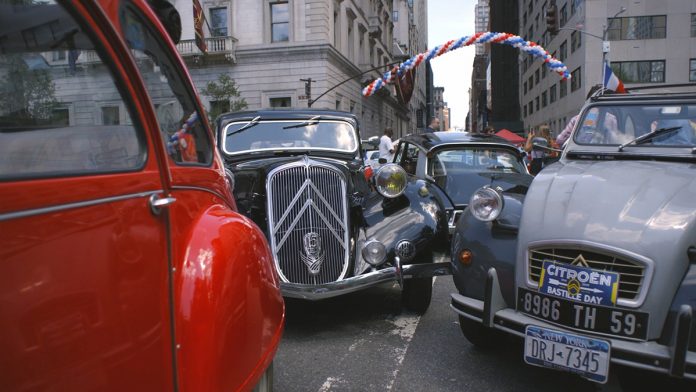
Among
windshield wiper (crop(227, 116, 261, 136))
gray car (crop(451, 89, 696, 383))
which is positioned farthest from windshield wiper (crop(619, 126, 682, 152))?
windshield wiper (crop(227, 116, 261, 136))

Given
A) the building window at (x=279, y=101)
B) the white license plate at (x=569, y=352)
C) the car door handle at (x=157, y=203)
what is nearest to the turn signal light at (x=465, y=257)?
the white license plate at (x=569, y=352)

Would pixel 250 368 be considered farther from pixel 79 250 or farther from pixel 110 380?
pixel 79 250

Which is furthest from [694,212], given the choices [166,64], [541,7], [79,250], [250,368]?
[541,7]

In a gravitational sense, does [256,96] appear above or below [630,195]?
above

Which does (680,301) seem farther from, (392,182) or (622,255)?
(392,182)

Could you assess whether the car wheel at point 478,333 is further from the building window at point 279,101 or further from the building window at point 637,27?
the building window at point 637,27

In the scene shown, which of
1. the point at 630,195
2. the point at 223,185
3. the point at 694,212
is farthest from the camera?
the point at 630,195

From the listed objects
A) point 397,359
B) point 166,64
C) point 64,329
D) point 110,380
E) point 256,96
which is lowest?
point 397,359

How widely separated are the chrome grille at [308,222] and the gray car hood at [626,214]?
1.65m

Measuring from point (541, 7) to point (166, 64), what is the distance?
6072 cm

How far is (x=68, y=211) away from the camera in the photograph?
1.25 m

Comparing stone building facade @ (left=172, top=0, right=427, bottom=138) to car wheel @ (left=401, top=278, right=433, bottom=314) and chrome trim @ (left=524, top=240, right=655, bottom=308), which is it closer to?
car wheel @ (left=401, top=278, right=433, bottom=314)

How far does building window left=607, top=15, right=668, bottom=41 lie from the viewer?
123 feet

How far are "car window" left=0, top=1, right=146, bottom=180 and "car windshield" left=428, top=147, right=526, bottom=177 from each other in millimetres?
6232
